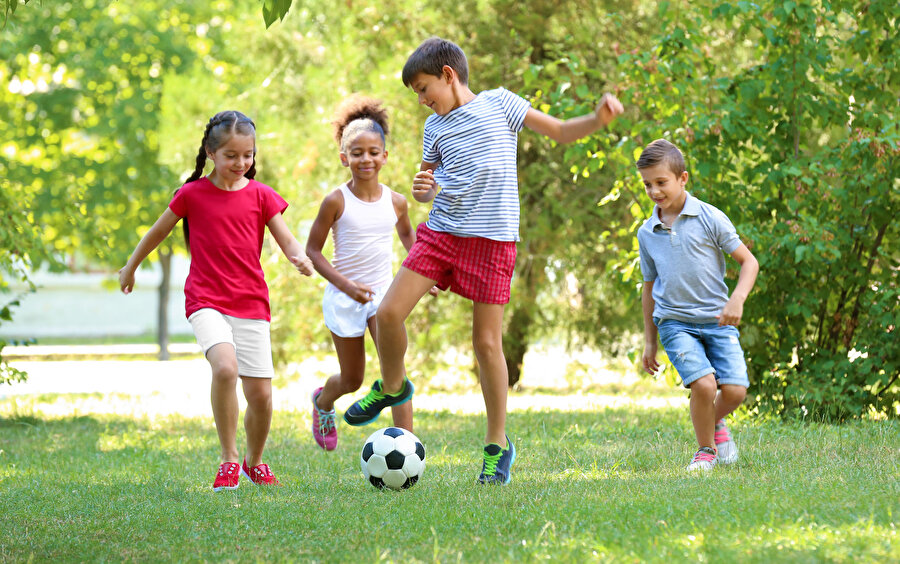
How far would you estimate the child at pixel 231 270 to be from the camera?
5.02 m

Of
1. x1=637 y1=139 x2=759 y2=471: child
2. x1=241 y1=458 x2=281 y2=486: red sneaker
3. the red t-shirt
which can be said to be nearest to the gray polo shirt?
x1=637 y1=139 x2=759 y2=471: child

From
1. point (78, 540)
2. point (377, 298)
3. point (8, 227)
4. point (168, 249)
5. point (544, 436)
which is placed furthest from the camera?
point (168, 249)

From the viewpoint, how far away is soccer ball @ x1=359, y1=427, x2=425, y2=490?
15.5 ft

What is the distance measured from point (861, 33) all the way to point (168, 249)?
17.6 m

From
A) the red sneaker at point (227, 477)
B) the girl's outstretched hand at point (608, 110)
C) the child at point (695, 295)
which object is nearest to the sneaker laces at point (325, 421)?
the red sneaker at point (227, 477)

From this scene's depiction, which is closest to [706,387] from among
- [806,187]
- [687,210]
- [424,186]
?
[687,210]

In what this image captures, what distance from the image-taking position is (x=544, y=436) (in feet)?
21.6

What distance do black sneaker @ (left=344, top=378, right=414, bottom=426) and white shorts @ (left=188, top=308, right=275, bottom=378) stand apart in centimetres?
58

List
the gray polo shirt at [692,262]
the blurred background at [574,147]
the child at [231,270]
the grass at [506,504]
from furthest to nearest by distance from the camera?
the blurred background at [574,147] → the gray polo shirt at [692,262] → the child at [231,270] → the grass at [506,504]

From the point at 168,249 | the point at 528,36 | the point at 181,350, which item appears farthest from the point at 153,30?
the point at 528,36

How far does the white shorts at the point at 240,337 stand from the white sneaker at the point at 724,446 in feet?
7.76

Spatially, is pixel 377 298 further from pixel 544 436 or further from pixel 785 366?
pixel 785 366

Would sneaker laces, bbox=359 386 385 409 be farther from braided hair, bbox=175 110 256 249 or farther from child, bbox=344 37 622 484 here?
braided hair, bbox=175 110 256 249

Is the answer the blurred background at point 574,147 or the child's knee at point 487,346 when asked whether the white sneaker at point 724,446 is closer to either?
the child's knee at point 487,346
